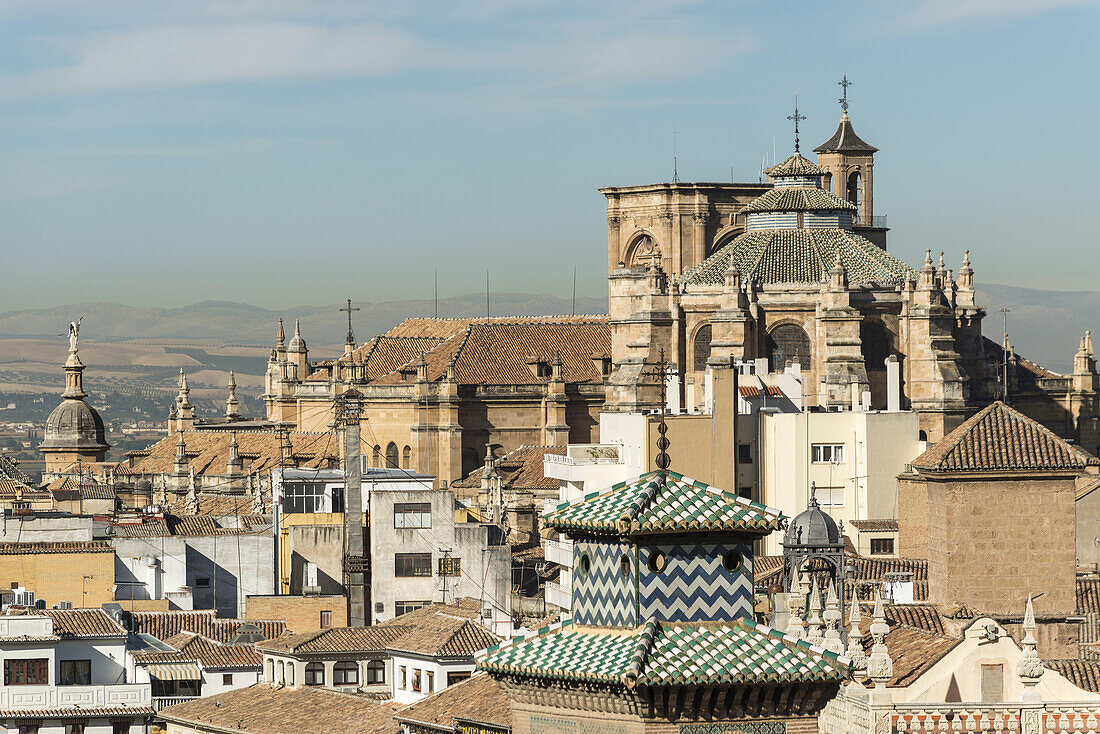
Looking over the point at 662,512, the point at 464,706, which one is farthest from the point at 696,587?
the point at 464,706

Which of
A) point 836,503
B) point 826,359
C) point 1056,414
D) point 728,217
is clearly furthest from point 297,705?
point 728,217

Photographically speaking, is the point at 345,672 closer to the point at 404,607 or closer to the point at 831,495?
the point at 404,607

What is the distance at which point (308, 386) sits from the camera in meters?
135

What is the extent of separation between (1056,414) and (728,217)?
20.2 m

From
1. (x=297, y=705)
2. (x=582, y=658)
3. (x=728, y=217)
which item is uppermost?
(x=728, y=217)

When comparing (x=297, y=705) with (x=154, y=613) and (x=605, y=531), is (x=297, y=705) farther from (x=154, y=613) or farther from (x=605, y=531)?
(x=605, y=531)

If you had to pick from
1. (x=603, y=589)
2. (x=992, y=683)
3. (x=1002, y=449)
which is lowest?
(x=992, y=683)

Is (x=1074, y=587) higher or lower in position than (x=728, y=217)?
lower

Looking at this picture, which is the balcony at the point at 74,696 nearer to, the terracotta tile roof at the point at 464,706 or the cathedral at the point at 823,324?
the terracotta tile roof at the point at 464,706

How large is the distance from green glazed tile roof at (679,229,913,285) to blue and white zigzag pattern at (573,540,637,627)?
87106 millimetres

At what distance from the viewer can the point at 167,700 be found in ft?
190

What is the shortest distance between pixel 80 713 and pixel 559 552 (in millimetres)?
19061

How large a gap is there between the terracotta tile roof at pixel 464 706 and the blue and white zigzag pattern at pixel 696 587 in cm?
1902

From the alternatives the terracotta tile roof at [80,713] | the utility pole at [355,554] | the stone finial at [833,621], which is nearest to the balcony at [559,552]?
the utility pole at [355,554]
